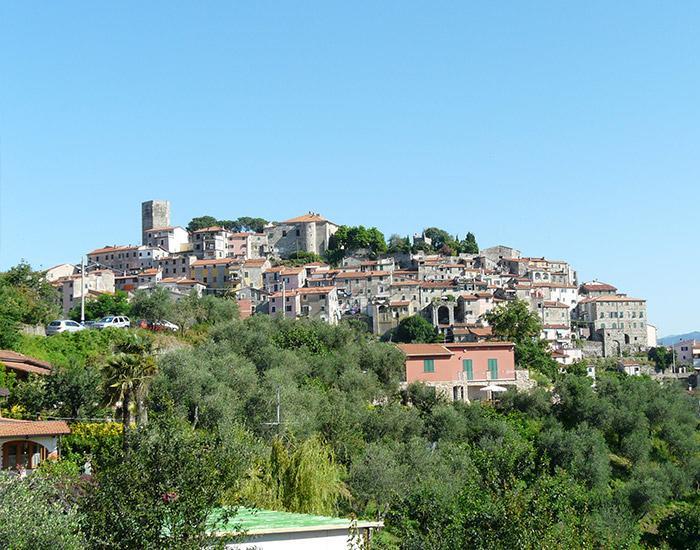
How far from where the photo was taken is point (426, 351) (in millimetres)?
61688

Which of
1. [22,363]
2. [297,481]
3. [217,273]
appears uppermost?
[217,273]

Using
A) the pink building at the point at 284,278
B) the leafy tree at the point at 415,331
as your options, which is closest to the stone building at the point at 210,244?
the pink building at the point at 284,278

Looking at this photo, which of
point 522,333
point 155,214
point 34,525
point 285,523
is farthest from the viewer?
point 155,214

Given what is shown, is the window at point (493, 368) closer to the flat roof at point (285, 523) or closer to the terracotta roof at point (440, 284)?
the terracotta roof at point (440, 284)

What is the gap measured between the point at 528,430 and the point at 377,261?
208 feet

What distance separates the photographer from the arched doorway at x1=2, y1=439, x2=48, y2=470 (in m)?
26.8

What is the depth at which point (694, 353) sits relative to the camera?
117562 mm

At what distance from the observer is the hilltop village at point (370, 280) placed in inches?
4077

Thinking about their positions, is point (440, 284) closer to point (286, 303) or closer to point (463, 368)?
point (286, 303)

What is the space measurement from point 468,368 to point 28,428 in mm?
39807

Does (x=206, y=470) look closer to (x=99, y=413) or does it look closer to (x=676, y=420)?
Answer: (x=99, y=413)

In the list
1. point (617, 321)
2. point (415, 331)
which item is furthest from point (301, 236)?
point (617, 321)

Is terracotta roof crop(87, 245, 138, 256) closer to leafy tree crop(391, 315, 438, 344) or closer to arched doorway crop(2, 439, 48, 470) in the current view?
leafy tree crop(391, 315, 438, 344)

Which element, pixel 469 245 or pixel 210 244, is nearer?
pixel 210 244
